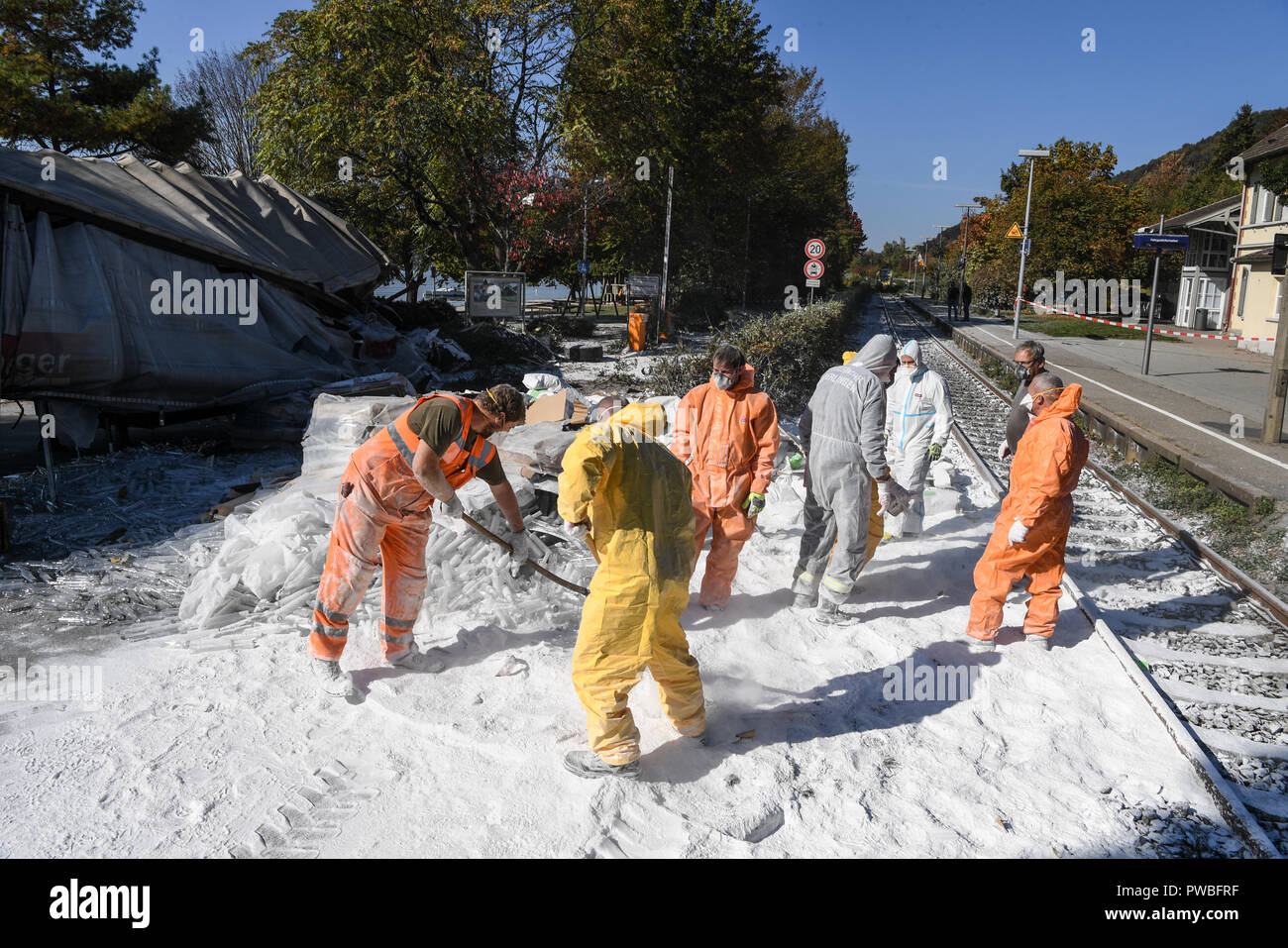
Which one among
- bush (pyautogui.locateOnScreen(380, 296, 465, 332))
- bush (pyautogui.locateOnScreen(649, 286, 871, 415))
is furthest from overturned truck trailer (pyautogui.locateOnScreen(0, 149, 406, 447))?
bush (pyautogui.locateOnScreen(649, 286, 871, 415))

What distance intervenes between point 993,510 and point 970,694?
13.2ft

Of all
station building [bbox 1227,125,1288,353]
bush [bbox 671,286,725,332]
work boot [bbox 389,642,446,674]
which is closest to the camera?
work boot [bbox 389,642,446,674]

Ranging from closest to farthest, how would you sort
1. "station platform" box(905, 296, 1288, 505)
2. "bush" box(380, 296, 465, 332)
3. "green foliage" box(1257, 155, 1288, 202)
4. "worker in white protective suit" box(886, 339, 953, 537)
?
1. "worker in white protective suit" box(886, 339, 953, 537)
2. "station platform" box(905, 296, 1288, 505)
3. "bush" box(380, 296, 465, 332)
4. "green foliage" box(1257, 155, 1288, 202)

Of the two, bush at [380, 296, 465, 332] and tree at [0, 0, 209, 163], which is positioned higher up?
tree at [0, 0, 209, 163]

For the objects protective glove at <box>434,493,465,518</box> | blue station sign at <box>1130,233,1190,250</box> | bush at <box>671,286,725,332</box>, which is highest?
blue station sign at <box>1130,233,1190,250</box>

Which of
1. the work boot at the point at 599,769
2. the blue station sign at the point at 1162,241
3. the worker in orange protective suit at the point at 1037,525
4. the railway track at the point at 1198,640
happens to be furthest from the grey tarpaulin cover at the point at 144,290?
the blue station sign at the point at 1162,241

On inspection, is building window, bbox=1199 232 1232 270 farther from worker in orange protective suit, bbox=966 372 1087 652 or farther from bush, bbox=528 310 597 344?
worker in orange protective suit, bbox=966 372 1087 652

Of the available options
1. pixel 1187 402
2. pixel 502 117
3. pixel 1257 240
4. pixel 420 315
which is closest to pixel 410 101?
pixel 502 117

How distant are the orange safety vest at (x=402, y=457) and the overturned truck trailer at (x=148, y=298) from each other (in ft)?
18.9

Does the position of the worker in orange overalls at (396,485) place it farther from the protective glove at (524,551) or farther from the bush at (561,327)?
the bush at (561,327)

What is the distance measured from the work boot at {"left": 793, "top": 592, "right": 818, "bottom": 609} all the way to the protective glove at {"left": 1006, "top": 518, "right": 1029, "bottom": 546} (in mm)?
1295

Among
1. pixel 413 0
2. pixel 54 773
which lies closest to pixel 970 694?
pixel 54 773

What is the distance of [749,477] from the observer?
5277 mm

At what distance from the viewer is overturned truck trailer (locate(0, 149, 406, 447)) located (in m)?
8.15
